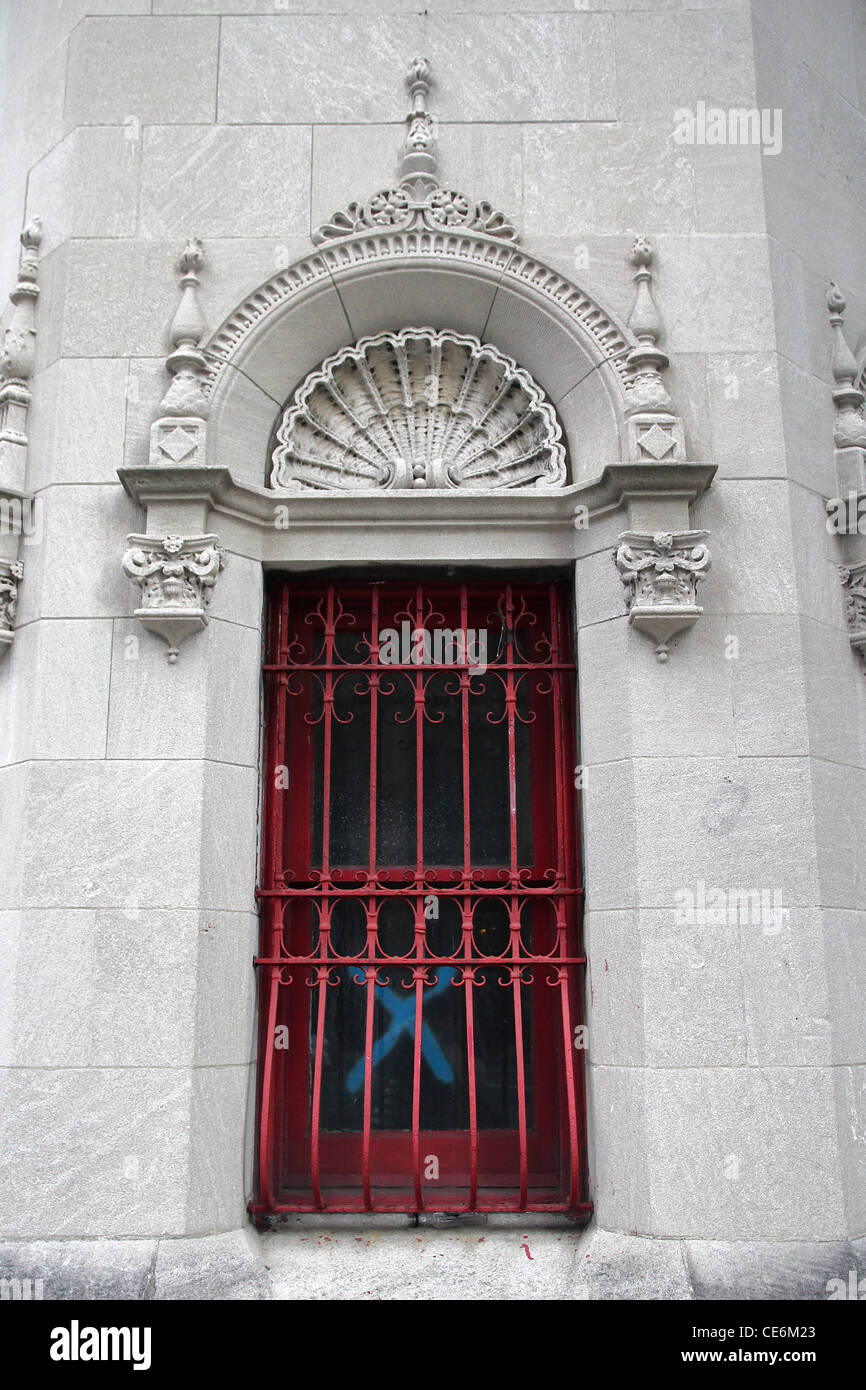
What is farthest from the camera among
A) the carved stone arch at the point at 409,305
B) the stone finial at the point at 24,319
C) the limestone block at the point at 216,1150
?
the stone finial at the point at 24,319

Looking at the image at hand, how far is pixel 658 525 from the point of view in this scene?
17.8 feet

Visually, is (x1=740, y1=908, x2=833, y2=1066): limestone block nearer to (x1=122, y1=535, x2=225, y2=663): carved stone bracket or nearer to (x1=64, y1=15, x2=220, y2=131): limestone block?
(x1=122, y1=535, x2=225, y2=663): carved stone bracket

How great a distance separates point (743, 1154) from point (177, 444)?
4.58 m

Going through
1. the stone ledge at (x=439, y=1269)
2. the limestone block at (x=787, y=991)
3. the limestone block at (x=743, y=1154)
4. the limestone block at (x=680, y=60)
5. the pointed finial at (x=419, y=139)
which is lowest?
the stone ledge at (x=439, y=1269)

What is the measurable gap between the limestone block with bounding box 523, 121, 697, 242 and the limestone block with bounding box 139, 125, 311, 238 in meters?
1.35

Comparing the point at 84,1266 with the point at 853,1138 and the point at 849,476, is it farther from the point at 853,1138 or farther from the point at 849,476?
the point at 849,476

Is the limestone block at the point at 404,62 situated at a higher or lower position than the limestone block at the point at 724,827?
higher

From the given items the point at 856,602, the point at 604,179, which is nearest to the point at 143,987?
the point at 856,602

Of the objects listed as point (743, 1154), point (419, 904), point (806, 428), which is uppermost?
point (806, 428)

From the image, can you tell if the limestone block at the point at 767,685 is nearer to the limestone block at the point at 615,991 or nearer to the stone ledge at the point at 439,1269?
the limestone block at the point at 615,991

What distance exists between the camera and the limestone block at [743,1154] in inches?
189

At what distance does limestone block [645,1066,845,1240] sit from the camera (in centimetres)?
479

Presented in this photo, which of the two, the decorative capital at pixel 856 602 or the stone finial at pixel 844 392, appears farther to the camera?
the stone finial at pixel 844 392

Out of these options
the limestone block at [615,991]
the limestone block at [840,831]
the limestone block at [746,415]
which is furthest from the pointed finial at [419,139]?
the limestone block at [615,991]
